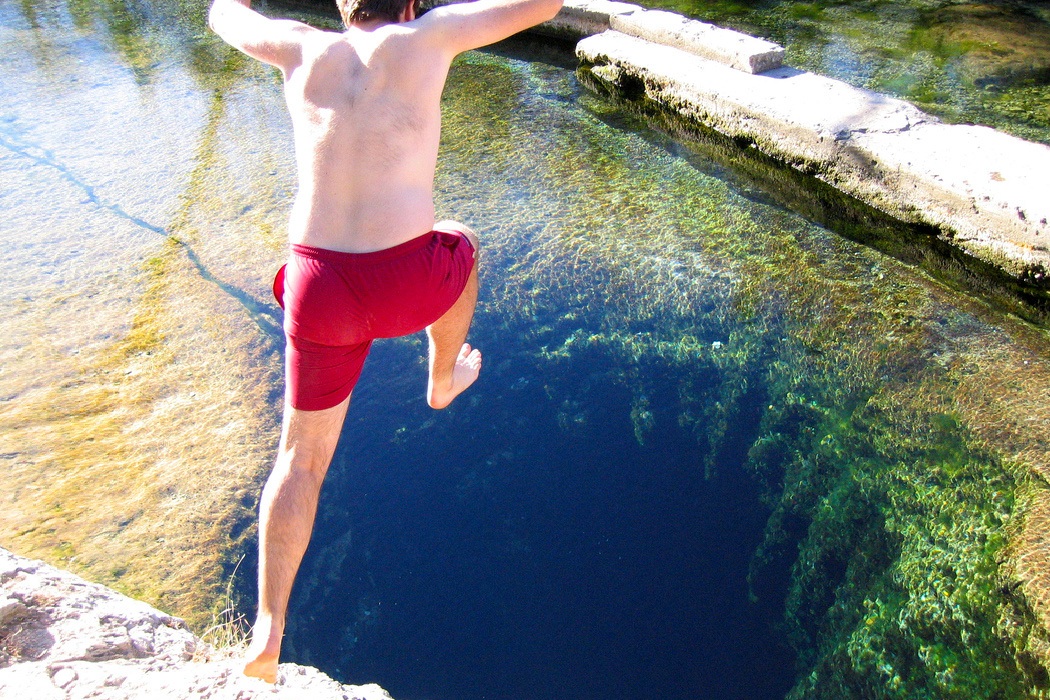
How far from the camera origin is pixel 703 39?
482 centimetres

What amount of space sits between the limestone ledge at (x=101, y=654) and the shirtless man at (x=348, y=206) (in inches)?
6.5

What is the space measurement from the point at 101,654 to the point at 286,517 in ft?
1.45

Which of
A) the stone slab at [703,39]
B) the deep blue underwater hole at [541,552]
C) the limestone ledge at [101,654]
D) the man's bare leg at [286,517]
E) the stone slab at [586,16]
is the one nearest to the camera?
the limestone ledge at [101,654]

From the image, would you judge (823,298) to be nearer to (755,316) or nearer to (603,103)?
(755,316)

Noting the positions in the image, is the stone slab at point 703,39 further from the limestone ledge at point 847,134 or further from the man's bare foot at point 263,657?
the man's bare foot at point 263,657

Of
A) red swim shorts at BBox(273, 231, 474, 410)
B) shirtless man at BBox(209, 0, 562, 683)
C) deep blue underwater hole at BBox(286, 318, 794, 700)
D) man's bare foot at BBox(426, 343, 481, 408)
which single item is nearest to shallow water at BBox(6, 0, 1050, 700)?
deep blue underwater hole at BBox(286, 318, 794, 700)

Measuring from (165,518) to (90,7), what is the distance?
693 centimetres

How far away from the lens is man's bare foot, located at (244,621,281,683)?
1655 millimetres

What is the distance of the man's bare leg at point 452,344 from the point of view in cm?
211

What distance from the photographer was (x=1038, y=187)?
3.17 meters

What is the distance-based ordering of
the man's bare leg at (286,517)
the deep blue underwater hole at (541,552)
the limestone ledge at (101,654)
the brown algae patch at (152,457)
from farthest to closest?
the brown algae patch at (152,457) < the deep blue underwater hole at (541,552) < the man's bare leg at (286,517) < the limestone ledge at (101,654)

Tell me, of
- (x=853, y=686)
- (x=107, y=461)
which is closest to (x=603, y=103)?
(x=107, y=461)

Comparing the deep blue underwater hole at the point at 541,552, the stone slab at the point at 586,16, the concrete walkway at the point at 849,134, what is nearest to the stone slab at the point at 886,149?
the concrete walkway at the point at 849,134

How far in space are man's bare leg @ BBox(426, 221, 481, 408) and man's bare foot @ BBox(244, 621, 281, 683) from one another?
836mm
